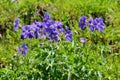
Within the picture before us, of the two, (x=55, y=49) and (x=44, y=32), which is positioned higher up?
(x=44, y=32)

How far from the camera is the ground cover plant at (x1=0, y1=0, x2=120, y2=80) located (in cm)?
342

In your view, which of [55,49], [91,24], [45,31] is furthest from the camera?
[91,24]

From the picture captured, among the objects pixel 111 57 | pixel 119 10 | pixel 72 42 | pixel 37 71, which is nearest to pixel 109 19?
pixel 119 10

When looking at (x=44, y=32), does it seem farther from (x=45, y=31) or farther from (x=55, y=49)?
(x=55, y=49)

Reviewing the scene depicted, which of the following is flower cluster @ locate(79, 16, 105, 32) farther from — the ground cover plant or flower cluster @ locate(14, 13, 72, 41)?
flower cluster @ locate(14, 13, 72, 41)

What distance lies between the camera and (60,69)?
3387 millimetres

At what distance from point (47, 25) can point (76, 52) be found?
36 centimetres

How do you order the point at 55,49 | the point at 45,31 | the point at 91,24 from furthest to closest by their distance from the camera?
1. the point at 91,24
2. the point at 45,31
3. the point at 55,49

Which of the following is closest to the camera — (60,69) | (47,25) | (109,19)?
(60,69)

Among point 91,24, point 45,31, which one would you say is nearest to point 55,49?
point 45,31

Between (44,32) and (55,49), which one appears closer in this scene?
(55,49)

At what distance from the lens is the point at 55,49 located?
11.4 feet

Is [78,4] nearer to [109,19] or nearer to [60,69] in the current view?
[109,19]

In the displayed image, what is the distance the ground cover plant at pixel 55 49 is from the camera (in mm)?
3416
